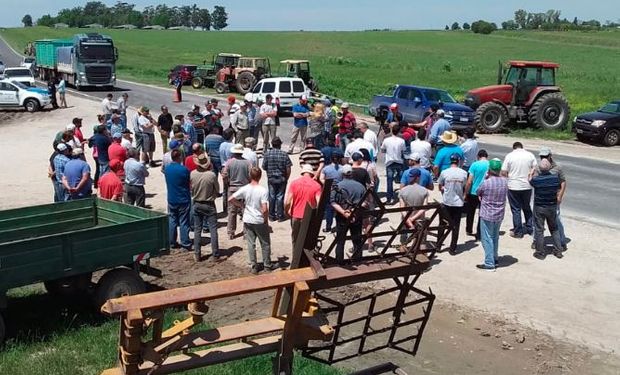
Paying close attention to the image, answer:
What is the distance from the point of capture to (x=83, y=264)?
27.4 feet

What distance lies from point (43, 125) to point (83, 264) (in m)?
21.7

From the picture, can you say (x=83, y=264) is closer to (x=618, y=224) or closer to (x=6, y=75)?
(x=618, y=224)

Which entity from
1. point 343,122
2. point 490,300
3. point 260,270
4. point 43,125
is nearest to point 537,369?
point 490,300

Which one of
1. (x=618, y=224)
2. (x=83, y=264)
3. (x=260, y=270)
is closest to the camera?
(x=83, y=264)

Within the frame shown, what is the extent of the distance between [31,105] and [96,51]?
36.0ft

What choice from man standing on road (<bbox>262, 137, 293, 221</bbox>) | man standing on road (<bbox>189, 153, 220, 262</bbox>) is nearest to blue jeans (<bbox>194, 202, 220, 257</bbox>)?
man standing on road (<bbox>189, 153, 220, 262</bbox>)

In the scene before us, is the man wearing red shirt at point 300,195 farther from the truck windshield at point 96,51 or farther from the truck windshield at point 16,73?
the truck windshield at point 16,73

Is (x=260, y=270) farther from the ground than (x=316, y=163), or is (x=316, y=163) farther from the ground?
(x=316, y=163)

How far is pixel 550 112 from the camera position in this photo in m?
26.9

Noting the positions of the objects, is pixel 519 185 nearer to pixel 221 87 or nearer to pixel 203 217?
pixel 203 217

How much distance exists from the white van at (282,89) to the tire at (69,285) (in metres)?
22.1

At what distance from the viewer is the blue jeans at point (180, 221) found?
11711mm

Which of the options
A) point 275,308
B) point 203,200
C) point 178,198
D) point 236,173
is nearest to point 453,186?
point 236,173

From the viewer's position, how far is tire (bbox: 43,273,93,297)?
29.0ft
